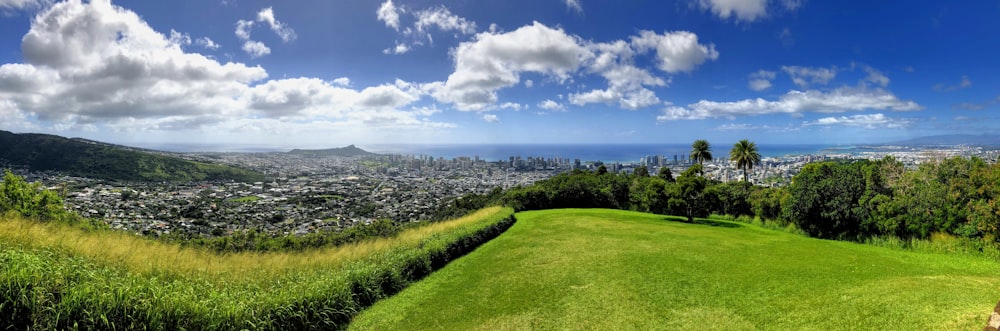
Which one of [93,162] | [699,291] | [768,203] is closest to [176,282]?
[699,291]

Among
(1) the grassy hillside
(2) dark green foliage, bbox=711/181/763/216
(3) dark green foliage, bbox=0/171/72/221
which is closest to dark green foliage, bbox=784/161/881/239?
(2) dark green foliage, bbox=711/181/763/216

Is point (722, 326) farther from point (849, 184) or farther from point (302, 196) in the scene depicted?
point (302, 196)

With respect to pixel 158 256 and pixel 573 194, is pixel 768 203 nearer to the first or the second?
pixel 573 194


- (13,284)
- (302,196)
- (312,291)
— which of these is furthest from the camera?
(302,196)

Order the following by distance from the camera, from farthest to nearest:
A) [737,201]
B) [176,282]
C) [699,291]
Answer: [737,201] → [699,291] → [176,282]

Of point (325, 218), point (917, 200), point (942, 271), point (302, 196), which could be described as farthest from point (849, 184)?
point (302, 196)

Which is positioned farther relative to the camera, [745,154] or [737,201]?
[745,154]

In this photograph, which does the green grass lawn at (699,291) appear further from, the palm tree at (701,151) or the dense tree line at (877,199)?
the palm tree at (701,151)
